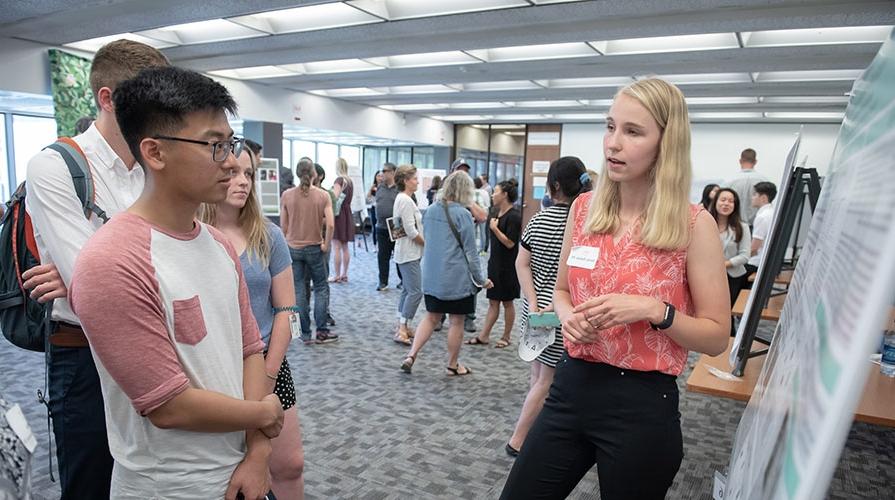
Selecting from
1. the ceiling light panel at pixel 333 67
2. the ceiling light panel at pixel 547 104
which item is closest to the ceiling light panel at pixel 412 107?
the ceiling light panel at pixel 547 104

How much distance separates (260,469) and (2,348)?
4.40m

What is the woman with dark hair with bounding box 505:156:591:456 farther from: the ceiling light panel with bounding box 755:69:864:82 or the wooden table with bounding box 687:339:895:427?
the ceiling light panel with bounding box 755:69:864:82

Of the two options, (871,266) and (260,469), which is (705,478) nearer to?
(260,469)

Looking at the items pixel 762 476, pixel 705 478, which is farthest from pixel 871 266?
pixel 705 478

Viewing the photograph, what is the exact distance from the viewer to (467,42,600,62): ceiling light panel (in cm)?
614

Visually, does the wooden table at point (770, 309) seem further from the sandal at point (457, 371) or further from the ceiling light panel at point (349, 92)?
the ceiling light panel at point (349, 92)

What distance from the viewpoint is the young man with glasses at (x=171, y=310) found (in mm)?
890

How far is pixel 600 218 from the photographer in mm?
1348

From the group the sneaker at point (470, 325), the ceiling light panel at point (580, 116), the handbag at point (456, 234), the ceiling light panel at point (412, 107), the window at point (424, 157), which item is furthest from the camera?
the window at point (424, 157)

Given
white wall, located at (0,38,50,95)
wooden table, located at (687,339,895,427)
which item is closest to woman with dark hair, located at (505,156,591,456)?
wooden table, located at (687,339,895,427)

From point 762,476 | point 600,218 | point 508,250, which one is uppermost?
point 600,218

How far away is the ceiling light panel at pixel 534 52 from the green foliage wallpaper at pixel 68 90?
4604 mm

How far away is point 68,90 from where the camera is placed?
6254 mm

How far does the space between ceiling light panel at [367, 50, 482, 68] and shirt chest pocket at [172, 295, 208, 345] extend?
234 inches
